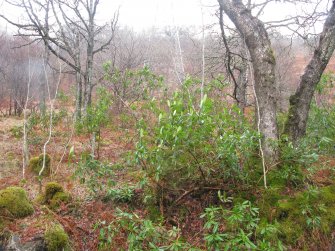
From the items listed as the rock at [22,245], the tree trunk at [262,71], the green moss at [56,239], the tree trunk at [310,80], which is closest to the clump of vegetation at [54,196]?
the green moss at [56,239]

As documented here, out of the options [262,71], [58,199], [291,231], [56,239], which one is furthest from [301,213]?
[58,199]

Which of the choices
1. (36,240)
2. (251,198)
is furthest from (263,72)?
(36,240)

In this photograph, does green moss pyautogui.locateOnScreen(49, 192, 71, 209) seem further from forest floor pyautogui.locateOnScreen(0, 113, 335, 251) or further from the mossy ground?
the mossy ground

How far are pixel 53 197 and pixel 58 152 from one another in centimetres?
309

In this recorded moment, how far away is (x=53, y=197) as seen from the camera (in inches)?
195

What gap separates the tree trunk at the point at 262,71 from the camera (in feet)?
13.7

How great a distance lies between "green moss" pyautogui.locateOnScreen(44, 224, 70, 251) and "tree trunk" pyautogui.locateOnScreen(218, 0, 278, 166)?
2792 millimetres

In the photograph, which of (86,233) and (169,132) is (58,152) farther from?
(169,132)

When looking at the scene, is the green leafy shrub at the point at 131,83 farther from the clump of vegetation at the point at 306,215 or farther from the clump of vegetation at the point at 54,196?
the clump of vegetation at the point at 306,215

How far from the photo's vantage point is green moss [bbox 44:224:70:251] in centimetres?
375

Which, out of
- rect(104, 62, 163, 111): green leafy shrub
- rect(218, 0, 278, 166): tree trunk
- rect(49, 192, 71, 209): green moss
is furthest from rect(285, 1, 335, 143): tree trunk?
rect(104, 62, 163, 111): green leafy shrub

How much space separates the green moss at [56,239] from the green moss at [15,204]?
0.72 metres

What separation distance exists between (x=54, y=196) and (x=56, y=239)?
128 centimetres

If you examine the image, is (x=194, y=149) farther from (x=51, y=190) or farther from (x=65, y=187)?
(x=65, y=187)
